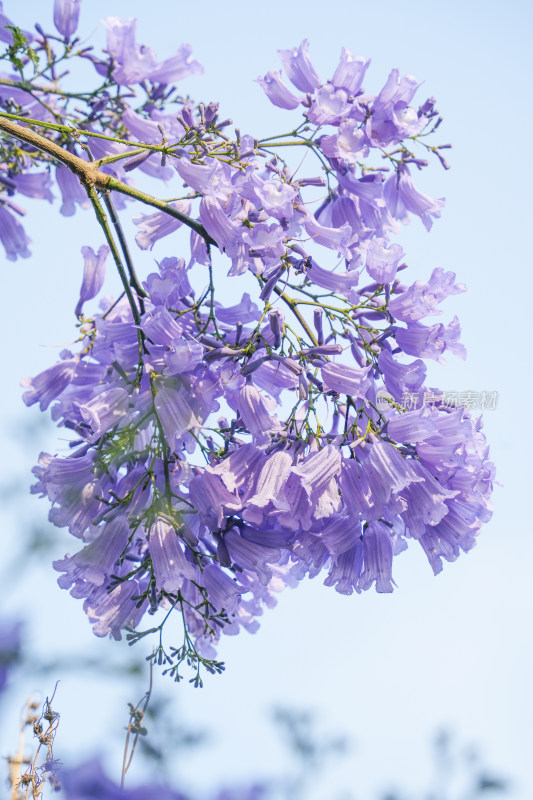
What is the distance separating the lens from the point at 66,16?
8.62 feet

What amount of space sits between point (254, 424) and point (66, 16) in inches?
62.1

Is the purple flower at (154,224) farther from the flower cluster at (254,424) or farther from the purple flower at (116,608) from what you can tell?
the purple flower at (116,608)

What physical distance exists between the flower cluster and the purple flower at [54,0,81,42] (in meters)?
0.96

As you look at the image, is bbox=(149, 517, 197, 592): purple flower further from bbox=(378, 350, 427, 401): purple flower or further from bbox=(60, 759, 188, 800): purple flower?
bbox=(60, 759, 188, 800): purple flower

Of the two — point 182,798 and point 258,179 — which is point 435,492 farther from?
point 182,798

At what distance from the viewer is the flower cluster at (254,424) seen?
5.76ft

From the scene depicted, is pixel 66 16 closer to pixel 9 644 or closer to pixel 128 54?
pixel 128 54

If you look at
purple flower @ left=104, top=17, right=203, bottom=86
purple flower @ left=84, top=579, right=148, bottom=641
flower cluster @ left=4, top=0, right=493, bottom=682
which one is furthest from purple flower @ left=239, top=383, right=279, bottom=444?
purple flower @ left=104, top=17, right=203, bottom=86

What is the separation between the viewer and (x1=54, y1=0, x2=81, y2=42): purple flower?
262 cm

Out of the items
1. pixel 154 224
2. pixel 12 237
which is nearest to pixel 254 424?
pixel 154 224

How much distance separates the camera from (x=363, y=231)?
2.19m

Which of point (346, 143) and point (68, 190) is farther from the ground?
point (68, 190)

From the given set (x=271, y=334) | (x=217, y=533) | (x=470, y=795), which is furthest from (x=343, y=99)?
(x=470, y=795)

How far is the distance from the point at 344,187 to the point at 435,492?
0.84 metres
